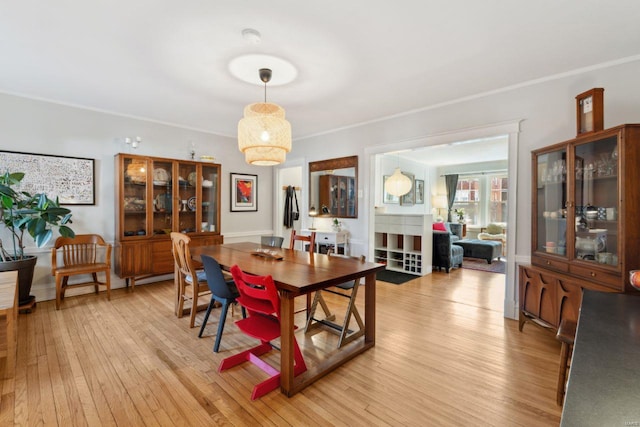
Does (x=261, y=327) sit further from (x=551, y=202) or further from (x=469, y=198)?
(x=469, y=198)

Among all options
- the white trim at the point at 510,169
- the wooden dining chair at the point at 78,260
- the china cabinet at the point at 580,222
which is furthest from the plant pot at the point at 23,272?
the china cabinet at the point at 580,222

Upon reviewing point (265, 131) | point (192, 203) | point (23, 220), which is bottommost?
point (23, 220)

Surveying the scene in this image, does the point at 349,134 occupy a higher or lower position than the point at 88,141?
higher

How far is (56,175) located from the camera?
3.79 m

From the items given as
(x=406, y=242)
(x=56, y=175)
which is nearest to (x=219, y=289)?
(x=56, y=175)

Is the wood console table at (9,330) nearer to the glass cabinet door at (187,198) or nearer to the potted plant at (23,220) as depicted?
the potted plant at (23,220)

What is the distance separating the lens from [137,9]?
1.98 m

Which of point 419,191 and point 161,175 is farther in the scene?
point 419,191

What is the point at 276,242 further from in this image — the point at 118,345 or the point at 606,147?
the point at 606,147

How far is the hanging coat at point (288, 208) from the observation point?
21.8 ft

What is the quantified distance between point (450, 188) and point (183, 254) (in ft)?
27.0

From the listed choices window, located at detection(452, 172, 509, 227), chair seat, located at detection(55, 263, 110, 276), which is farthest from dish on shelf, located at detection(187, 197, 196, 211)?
window, located at detection(452, 172, 509, 227)

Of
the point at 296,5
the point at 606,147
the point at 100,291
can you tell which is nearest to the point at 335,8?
the point at 296,5

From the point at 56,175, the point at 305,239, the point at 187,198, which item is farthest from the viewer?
the point at 187,198
